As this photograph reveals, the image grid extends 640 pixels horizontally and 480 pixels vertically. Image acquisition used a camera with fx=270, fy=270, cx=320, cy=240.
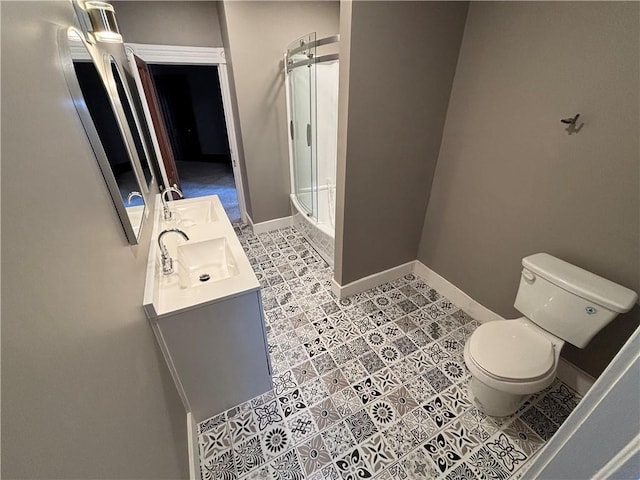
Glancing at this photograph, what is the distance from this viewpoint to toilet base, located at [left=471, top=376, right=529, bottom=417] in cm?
143

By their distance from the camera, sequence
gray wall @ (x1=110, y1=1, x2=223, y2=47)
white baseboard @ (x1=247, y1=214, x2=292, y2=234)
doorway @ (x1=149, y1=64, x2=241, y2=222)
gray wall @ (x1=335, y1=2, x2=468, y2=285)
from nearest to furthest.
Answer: gray wall @ (x1=335, y1=2, x2=468, y2=285), gray wall @ (x1=110, y1=1, x2=223, y2=47), white baseboard @ (x1=247, y1=214, x2=292, y2=234), doorway @ (x1=149, y1=64, x2=241, y2=222)

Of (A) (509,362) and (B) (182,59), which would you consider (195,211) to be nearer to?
(B) (182,59)

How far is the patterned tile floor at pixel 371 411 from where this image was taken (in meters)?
1.37

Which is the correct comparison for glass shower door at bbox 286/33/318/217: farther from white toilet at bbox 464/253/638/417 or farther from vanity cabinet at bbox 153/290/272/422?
white toilet at bbox 464/253/638/417

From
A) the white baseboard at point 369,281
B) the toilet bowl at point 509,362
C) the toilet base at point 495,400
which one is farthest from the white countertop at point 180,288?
the toilet base at point 495,400

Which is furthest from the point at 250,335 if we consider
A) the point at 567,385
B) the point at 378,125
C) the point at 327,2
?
the point at 327,2

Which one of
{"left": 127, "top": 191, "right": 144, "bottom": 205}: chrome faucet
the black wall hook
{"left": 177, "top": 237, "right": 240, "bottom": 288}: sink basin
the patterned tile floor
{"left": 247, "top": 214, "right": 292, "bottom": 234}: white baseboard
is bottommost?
the patterned tile floor

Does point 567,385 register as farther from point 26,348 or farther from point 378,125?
point 26,348

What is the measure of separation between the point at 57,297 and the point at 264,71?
2.87 metres

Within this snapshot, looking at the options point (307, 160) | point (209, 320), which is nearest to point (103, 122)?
point (209, 320)

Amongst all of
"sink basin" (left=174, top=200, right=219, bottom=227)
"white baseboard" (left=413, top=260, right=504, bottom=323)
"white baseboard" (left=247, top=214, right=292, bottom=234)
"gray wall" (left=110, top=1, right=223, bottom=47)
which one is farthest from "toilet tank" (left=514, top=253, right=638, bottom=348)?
"gray wall" (left=110, top=1, right=223, bottom=47)

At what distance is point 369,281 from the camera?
8.11 feet

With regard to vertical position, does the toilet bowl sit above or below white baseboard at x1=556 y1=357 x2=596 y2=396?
above

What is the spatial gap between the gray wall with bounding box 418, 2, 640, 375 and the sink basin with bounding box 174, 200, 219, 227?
1.91m
